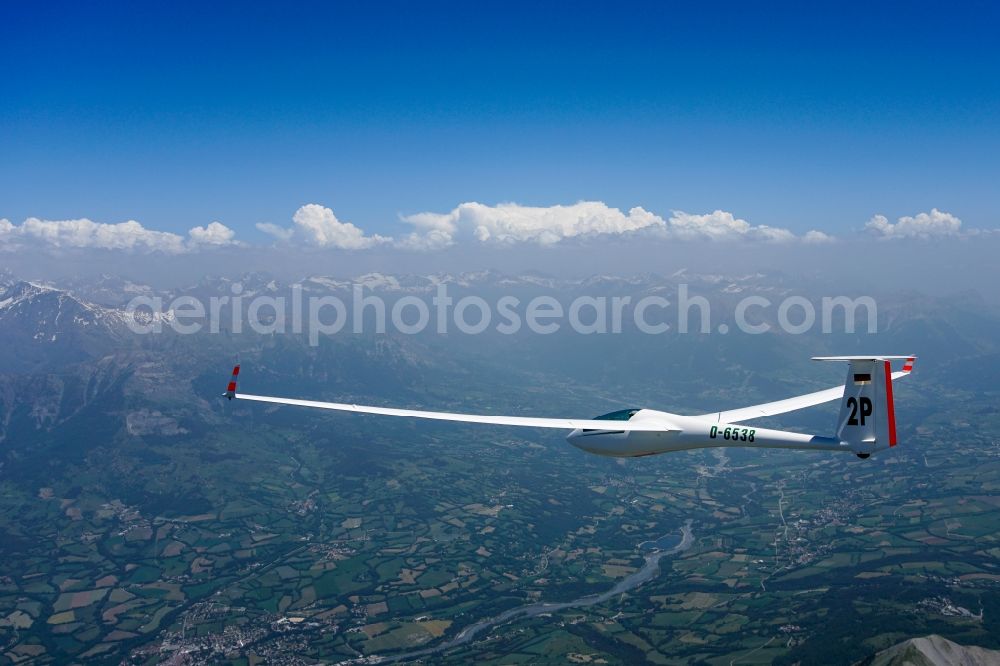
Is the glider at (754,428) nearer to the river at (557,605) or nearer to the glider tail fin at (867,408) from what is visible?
the glider tail fin at (867,408)

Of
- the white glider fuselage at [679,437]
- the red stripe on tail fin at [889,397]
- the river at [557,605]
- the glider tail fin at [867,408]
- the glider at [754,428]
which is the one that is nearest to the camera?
the red stripe on tail fin at [889,397]

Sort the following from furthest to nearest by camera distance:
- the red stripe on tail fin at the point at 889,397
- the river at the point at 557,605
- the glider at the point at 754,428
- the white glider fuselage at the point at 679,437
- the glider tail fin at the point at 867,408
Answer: the river at the point at 557,605 → the white glider fuselage at the point at 679,437 → the glider at the point at 754,428 → the glider tail fin at the point at 867,408 → the red stripe on tail fin at the point at 889,397

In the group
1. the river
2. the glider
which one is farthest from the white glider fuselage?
the river

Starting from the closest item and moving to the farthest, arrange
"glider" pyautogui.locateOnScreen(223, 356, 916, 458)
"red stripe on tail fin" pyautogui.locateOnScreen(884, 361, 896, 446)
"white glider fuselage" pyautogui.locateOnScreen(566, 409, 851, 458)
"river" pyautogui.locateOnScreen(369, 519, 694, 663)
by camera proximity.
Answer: "red stripe on tail fin" pyautogui.locateOnScreen(884, 361, 896, 446), "glider" pyautogui.locateOnScreen(223, 356, 916, 458), "white glider fuselage" pyautogui.locateOnScreen(566, 409, 851, 458), "river" pyautogui.locateOnScreen(369, 519, 694, 663)

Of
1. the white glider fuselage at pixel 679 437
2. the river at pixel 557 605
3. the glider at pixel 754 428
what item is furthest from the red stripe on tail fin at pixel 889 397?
the river at pixel 557 605

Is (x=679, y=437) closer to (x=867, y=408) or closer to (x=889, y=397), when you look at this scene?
(x=867, y=408)

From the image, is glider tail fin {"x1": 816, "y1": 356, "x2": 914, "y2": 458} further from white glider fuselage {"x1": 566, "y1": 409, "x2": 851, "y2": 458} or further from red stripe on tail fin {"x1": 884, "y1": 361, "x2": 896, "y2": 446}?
white glider fuselage {"x1": 566, "y1": 409, "x2": 851, "y2": 458}

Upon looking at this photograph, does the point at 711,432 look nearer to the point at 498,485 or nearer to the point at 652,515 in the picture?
the point at 652,515

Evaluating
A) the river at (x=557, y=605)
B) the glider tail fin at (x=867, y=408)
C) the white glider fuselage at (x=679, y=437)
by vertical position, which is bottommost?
the river at (x=557, y=605)
